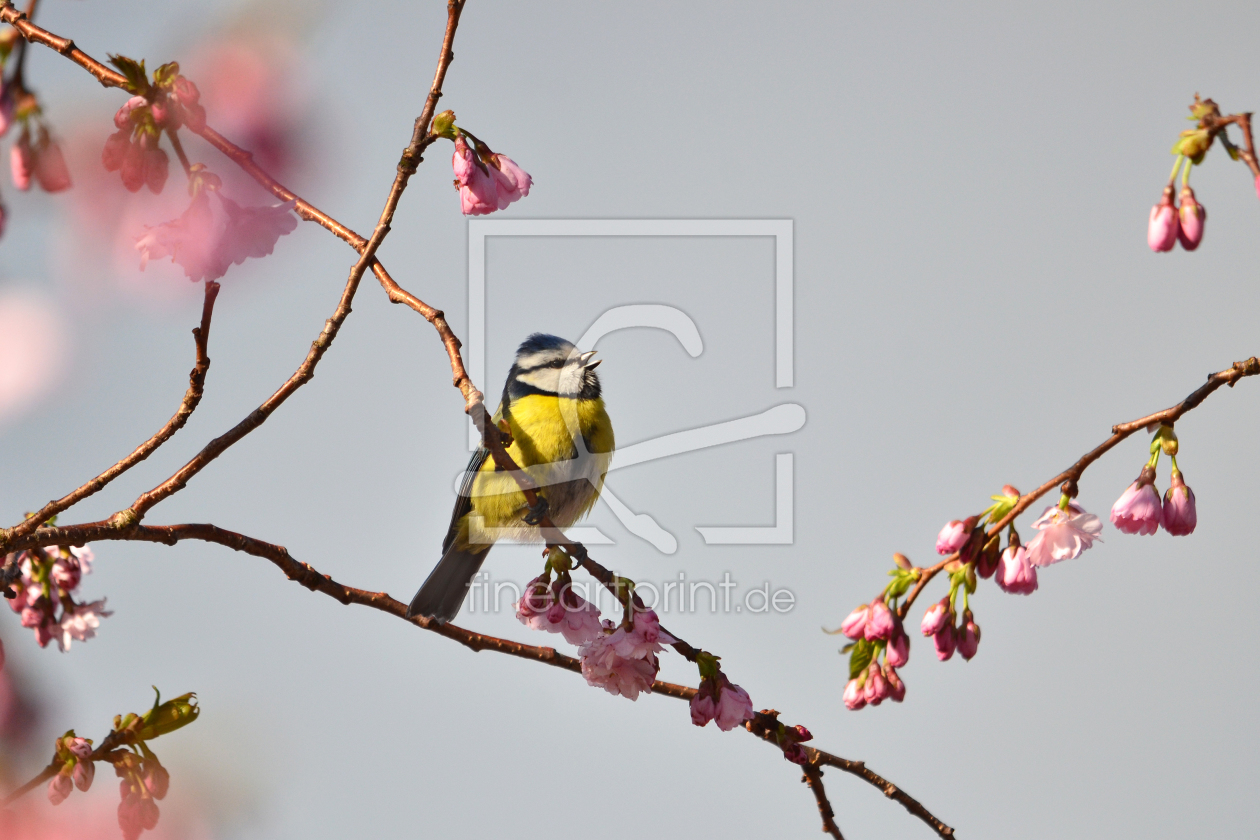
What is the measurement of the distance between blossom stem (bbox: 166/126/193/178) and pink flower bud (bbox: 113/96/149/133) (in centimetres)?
5

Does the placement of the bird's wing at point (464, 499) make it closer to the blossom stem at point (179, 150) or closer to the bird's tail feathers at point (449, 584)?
the bird's tail feathers at point (449, 584)

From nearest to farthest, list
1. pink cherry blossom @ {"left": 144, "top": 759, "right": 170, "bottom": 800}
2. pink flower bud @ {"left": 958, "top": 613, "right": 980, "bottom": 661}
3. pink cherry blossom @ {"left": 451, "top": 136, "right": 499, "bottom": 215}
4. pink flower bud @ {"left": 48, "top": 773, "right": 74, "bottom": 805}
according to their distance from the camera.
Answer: pink flower bud @ {"left": 48, "top": 773, "right": 74, "bottom": 805} < pink cherry blossom @ {"left": 144, "top": 759, "right": 170, "bottom": 800} < pink cherry blossom @ {"left": 451, "top": 136, "right": 499, "bottom": 215} < pink flower bud @ {"left": 958, "top": 613, "right": 980, "bottom": 661}

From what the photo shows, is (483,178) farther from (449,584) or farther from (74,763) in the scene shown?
(449,584)

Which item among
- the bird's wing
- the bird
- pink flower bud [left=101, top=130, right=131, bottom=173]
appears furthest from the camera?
the bird's wing

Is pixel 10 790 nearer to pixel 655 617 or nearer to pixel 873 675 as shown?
pixel 655 617

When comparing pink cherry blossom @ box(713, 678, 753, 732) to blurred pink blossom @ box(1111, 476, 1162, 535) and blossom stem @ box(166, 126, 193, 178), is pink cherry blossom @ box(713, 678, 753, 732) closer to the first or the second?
blurred pink blossom @ box(1111, 476, 1162, 535)

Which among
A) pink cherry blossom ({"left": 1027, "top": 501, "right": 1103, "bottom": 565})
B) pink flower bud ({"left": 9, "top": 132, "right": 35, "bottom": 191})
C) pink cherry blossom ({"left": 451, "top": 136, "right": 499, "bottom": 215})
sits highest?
pink cherry blossom ({"left": 451, "top": 136, "right": 499, "bottom": 215})

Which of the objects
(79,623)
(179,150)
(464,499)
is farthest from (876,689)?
(79,623)

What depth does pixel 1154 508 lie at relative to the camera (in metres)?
2.55

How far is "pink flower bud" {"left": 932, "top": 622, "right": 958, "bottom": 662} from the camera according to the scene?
257 cm

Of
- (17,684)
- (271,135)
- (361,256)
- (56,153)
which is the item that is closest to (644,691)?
(361,256)

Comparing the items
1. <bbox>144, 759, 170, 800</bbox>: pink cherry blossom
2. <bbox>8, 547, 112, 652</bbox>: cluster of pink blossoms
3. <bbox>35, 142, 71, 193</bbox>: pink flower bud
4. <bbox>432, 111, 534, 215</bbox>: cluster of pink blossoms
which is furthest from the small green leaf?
<bbox>8, 547, 112, 652</bbox>: cluster of pink blossoms

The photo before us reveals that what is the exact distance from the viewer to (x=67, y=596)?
302 cm

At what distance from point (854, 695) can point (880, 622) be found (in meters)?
0.23
